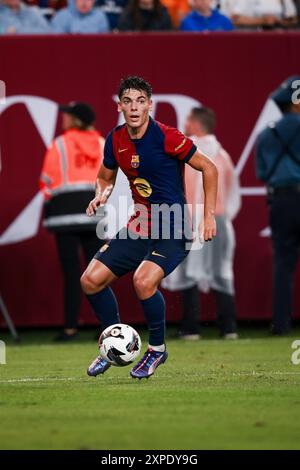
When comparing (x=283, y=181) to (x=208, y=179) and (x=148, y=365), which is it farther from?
(x=148, y=365)

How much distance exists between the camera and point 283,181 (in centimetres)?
1362

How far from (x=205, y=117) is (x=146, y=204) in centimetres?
410

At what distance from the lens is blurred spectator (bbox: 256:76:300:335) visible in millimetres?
13574

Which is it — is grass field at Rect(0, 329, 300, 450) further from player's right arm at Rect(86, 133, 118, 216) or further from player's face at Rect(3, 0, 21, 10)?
player's face at Rect(3, 0, 21, 10)

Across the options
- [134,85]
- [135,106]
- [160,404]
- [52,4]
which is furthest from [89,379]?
[52,4]

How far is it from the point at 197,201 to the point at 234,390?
202 inches

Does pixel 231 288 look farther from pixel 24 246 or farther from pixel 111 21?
pixel 111 21

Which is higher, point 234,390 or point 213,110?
point 213,110

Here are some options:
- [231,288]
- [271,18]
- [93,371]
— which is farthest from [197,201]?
[93,371]

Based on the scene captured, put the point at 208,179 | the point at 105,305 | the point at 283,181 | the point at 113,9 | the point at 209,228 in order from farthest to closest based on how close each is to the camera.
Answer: the point at 113,9 < the point at 283,181 < the point at 105,305 < the point at 208,179 < the point at 209,228

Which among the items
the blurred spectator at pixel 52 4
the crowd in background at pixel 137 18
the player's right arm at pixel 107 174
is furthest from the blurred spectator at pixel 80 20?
the player's right arm at pixel 107 174

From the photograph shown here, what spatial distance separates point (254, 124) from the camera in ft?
49.0

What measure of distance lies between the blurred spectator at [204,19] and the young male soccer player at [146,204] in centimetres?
590

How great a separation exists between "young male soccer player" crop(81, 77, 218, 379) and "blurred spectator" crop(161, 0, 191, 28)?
684 cm
